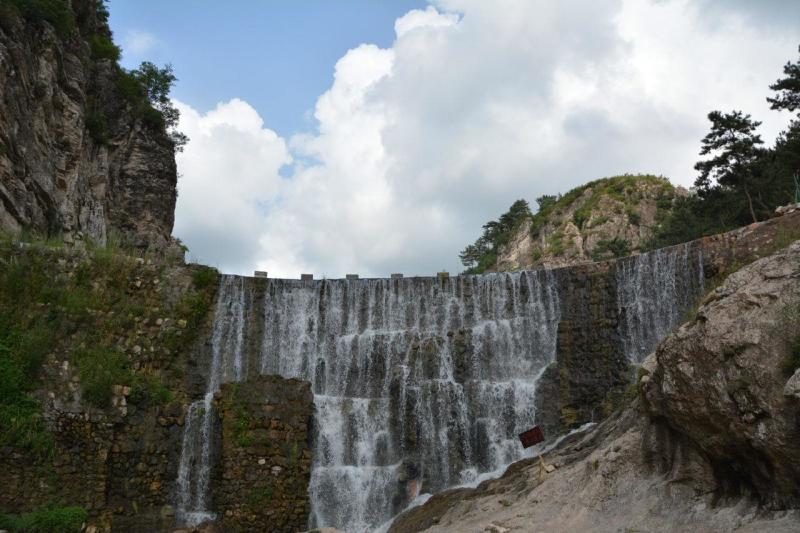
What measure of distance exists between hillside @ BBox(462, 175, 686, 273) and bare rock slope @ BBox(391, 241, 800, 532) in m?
45.0

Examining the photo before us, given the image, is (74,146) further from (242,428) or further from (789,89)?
(789,89)

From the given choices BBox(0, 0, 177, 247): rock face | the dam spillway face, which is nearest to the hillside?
the dam spillway face

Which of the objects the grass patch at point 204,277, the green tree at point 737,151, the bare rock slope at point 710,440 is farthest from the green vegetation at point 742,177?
the grass patch at point 204,277

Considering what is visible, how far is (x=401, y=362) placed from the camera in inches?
961

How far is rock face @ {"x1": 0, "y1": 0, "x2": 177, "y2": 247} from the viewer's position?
73.9 ft

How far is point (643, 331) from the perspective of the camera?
23.7 metres

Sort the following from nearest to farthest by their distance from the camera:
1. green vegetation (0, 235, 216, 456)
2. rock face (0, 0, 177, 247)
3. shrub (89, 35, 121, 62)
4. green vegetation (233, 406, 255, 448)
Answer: green vegetation (0, 235, 216, 456) → green vegetation (233, 406, 255, 448) → rock face (0, 0, 177, 247) → shrub (89, 35, 121, 62)

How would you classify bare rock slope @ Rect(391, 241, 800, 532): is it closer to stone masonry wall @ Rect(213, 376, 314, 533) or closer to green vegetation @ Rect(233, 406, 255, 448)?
stone masonry wall @ Rect(213, 376, 314, 533)

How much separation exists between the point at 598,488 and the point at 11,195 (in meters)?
21.0

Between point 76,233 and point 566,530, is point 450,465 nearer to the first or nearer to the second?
point 566,530

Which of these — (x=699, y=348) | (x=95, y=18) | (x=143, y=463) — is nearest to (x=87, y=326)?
(x=143, y=463)

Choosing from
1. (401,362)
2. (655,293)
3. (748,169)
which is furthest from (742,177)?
(401,362)

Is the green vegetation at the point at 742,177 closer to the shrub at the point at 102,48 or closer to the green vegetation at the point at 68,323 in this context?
the green vegetation at the point at 68,323

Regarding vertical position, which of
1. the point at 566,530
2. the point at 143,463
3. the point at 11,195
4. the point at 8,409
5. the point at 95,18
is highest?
the point at 95,18
